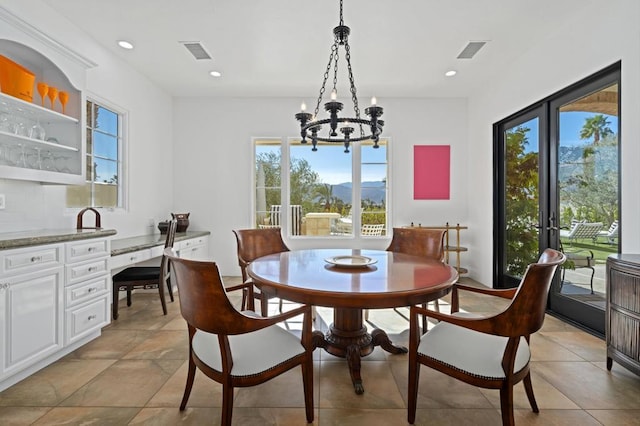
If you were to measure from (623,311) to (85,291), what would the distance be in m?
3.81

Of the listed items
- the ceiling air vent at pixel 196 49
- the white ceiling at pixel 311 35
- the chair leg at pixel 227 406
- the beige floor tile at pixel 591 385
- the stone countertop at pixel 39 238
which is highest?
the ceiling air vent at pixel 196 49

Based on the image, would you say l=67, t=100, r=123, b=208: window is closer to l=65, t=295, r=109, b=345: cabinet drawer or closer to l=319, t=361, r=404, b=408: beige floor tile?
l=65, t=295, r=109, b=345: cabinet drawer

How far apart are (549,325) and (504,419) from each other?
2124mm

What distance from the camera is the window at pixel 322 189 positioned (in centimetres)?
497

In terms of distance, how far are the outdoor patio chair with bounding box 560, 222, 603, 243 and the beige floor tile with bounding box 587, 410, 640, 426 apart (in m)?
1.60

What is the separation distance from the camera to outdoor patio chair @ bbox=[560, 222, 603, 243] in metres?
2.83

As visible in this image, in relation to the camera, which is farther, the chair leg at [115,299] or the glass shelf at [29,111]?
the chair leg at [115,299]

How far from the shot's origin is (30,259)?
2.02 meters

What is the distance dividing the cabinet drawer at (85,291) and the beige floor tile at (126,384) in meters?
0.58

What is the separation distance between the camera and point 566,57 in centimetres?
299

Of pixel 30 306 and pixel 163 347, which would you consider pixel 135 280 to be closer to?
pixel 163 347

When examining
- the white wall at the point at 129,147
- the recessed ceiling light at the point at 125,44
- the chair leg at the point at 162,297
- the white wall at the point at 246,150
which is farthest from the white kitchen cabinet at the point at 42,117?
the white wall at the point at 246,150

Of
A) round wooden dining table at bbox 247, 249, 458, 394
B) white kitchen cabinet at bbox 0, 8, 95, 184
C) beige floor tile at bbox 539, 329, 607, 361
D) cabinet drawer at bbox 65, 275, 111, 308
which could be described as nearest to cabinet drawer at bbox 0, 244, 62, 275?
cabinet drawer at bbox 65, 275, 111, 308

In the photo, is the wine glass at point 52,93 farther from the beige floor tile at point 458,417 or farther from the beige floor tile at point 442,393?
the beige floor tile at point 458,417
